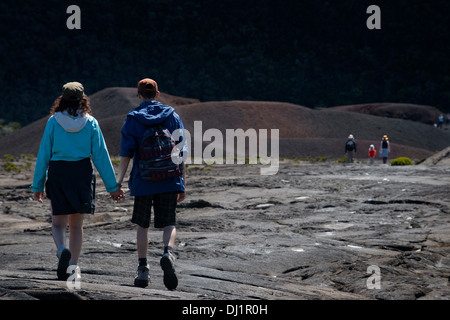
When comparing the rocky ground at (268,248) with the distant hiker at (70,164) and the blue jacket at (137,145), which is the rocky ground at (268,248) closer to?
Answer: the distant hiker at (70,164)

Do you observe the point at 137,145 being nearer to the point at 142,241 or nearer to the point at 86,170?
Answer: the point at 86,170

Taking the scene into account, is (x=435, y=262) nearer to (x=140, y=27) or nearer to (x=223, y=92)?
(x=223, y=92)

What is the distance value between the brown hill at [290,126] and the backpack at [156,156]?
106ft

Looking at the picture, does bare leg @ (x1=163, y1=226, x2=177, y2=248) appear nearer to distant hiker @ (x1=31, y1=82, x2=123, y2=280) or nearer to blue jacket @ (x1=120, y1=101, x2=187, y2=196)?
blue jacket @ (x1=120, y1=101, x2=187, y2=196)

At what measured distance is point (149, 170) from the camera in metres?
4.91

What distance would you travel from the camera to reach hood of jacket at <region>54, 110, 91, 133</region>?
198 inches

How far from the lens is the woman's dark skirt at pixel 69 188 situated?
16.4ft

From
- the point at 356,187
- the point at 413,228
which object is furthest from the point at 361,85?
the point at 413,228

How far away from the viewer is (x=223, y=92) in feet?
239

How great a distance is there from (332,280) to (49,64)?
70044mm

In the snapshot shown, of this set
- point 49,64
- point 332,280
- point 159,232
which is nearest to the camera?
point 332,280

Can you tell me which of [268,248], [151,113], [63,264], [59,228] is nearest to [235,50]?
[268,248]

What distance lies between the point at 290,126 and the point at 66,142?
40093 millimetres

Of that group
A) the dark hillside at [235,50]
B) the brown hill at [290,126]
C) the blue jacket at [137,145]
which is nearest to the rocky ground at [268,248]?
the blue jacket at [137,145]
